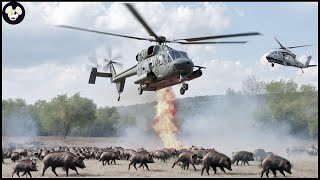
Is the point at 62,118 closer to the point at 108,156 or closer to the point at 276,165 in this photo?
the point at 108,156

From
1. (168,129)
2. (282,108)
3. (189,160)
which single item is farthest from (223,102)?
(189,160)

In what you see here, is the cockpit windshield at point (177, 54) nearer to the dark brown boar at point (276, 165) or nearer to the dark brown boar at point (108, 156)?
the dark brown boar at point (276, 165)

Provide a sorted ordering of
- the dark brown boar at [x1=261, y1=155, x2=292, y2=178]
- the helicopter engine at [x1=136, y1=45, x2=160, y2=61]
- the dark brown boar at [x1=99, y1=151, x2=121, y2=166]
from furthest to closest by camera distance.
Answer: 1. the dark brown boar at [x1=99, y1=151, x2=121, y2=166]
2. the helicopter engine at [x1=136, y1=45, x2=160, y2=61]
3. the dark brown boar at [x1=261, y1=155, x2=292, y2=178]

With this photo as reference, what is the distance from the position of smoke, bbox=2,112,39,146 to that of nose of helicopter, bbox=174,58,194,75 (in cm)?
5891

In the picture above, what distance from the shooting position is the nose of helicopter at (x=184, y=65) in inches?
1009

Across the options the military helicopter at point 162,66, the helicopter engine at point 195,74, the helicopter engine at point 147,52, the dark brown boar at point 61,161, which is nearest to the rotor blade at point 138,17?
the military helicopter at point 162,66

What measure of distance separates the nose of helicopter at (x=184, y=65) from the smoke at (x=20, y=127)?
58.9 meters

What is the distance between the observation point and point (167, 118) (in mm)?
51406

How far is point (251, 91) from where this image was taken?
75375 millimetres

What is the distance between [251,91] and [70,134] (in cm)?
3896

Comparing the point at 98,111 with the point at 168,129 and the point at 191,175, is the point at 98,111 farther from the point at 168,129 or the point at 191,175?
the point at 191,175

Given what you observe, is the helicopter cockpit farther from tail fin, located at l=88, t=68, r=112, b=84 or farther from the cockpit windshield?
tail fin, located at l=88, t=68, r=112, b=84

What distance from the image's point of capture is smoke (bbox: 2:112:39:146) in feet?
270

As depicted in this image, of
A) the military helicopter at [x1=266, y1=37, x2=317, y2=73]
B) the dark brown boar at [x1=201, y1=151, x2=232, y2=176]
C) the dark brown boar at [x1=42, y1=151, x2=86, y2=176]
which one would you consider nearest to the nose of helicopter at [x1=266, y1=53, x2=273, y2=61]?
the military helicopter at [x1=266, y1=37, x2=317, y2=73]
